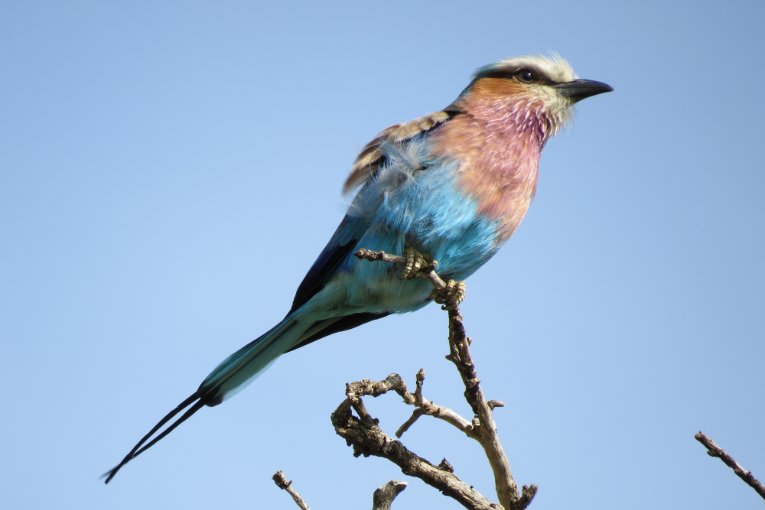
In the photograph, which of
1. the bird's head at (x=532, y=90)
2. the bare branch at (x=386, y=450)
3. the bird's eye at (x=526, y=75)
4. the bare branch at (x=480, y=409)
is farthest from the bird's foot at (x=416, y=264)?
the bird's eye at (x=526, y=75)

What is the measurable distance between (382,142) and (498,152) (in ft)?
1.95

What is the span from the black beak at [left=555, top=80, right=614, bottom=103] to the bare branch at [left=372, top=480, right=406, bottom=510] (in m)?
2.69

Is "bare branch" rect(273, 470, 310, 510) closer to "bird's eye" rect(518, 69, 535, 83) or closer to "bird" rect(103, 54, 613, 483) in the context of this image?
"bird" rect(103, 54, 613, 483)

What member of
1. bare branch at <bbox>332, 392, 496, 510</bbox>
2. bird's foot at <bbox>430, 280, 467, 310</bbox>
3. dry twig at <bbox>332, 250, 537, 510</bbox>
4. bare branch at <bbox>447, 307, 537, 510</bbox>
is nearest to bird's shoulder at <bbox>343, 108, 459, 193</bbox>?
bird's foot at <bbox>430, 280, 467, 310</bbox>

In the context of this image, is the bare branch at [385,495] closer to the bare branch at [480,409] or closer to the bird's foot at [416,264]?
the bare branch at [480,409]

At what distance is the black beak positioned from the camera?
15.4 ft

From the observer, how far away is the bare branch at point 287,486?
110 inches

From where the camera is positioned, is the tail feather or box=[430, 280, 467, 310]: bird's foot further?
the tail feather

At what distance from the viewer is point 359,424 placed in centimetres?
308

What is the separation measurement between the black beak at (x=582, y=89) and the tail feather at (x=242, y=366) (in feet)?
6.10

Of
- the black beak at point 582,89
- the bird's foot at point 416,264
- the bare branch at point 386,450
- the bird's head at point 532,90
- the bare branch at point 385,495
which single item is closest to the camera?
the bare branch at point 385,495

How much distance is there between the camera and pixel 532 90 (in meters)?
4.66

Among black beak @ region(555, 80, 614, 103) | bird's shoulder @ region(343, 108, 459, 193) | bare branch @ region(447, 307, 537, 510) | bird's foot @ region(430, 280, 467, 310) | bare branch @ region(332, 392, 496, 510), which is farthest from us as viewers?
black beak @ region(555, 80, 614, 103)

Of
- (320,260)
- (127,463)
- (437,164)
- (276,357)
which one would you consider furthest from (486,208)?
(127,463)
